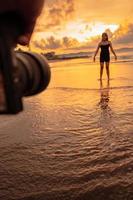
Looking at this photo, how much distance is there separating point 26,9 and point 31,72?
0.80 feet

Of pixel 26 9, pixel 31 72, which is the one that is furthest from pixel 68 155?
pixel 26 9

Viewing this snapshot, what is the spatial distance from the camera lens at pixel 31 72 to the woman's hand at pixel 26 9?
8 cm

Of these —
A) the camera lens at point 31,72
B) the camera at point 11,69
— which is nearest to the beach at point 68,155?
the camera lens at point 31,72

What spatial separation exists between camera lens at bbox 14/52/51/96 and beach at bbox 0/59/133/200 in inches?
61.2

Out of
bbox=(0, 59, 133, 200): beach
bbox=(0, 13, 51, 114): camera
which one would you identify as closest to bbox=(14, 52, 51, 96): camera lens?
bbox=(0, 13, 51, 114): camera

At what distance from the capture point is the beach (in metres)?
2.81

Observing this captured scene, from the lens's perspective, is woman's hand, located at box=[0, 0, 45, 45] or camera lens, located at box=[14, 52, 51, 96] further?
camera lens, located at box=[14, 52, 51, 96]

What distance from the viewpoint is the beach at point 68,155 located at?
2811 millimetres

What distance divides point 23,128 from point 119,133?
4.55 ft

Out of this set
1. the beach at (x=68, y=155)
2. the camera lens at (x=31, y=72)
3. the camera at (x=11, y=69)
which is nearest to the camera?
the camera at (x=11, y=69)

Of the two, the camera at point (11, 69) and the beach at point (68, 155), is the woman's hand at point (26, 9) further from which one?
the beach at point (68, 155)

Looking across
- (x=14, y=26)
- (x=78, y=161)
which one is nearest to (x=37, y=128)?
(x=78, y=161)

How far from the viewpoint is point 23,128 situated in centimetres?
512

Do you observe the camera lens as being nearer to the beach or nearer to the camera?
the camera
